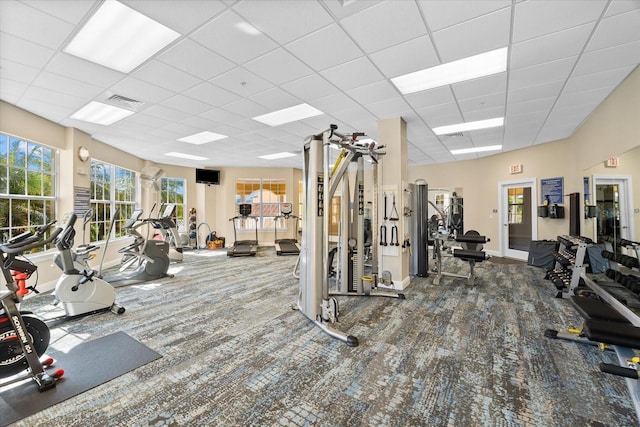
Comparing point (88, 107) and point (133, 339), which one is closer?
point (133, 339)

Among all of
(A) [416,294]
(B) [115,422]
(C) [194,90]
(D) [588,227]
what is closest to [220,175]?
(C) [194,90]

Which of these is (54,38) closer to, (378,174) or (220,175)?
(378,174)

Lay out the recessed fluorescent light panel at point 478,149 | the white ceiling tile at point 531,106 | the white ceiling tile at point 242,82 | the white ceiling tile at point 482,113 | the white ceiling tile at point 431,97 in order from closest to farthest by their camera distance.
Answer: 1. the white ceiling tile at point 242,82
2. the white ceiling tile at point 431,97
3. the white ceiling tile at point 531,106
4. the white ceiling tile at point 482,113
5. the recessed fluorescent light panel at point 478,149

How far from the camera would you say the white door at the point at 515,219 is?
279 inches

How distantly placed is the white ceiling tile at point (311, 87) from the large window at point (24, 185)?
4.28 meters

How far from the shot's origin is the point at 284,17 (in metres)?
2.18

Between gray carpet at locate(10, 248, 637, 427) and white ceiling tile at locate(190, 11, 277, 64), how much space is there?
2836mm

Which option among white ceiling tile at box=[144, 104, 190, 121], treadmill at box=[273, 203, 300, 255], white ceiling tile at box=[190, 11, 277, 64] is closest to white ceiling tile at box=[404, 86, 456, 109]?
white ceiling tile at box=[190, 11, 277, 64]

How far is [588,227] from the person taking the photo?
4.58 meters

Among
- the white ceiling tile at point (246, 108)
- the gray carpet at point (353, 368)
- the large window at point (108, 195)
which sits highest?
the white ceiling tile at point (246, 108)

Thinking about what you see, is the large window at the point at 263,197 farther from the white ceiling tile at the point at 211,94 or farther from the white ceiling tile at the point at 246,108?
the white ceiling tile at the point at 211,94

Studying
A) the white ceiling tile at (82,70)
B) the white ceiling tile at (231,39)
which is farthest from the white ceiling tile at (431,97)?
the white ceiling tile at (82,70)

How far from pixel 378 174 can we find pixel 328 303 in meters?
2.59

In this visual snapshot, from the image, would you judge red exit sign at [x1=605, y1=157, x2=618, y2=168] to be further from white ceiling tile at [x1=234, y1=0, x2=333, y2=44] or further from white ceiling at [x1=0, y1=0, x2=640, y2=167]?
white ceiling tile at [x1=234, y1=0, x2=333, y2=44]
